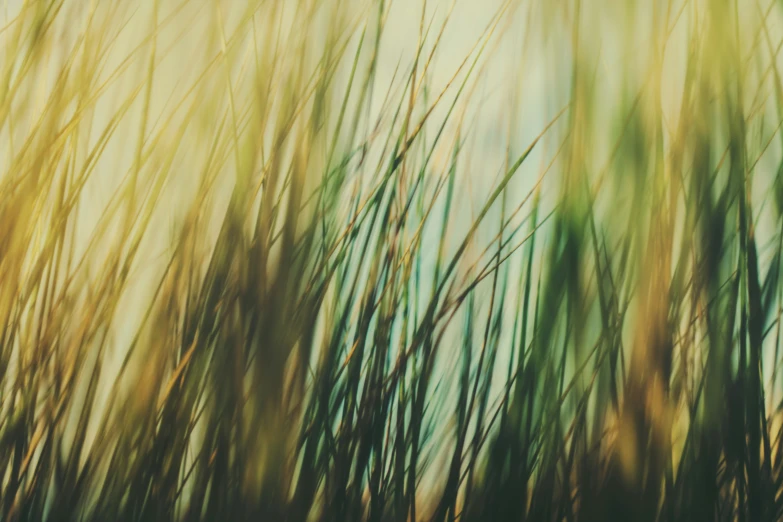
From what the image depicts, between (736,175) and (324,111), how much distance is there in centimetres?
40

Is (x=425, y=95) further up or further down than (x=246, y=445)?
further up

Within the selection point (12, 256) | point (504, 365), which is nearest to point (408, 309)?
point (504, 365)

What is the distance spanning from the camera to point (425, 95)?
64 cm

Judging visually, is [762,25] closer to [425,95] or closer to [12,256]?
[425,95]

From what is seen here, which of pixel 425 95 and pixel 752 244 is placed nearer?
pixel 752 244

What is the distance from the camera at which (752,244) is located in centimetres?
54

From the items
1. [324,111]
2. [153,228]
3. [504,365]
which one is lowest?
[504,365]

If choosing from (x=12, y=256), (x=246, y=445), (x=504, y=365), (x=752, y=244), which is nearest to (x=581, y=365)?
(x=504, y=365)

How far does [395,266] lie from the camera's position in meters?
0.59

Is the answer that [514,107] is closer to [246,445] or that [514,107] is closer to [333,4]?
[333,4]

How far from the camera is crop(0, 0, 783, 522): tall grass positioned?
1.75 ft

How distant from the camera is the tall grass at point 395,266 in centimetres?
53

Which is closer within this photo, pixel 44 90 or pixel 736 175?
pixel 736 175

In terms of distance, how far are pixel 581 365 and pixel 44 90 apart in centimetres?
66
